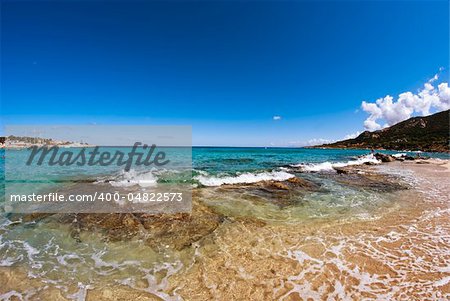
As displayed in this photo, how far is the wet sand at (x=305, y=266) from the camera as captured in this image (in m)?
4.63

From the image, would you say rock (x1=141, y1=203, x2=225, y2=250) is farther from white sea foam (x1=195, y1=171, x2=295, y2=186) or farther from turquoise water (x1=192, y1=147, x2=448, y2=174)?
turquoise water (x1=192, y1=147, x2=448, y2=174)

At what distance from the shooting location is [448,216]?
9297 millimetres

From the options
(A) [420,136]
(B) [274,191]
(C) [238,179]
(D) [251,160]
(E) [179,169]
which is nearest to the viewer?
(B) [274,191]

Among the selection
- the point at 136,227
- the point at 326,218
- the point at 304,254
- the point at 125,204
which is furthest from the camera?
the point at 125,204

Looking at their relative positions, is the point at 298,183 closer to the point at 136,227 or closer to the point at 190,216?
the point at 190,216

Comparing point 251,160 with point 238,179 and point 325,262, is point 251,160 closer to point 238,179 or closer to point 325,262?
point 238,179

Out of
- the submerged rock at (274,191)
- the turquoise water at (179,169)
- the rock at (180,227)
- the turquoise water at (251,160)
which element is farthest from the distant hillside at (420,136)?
the rock at (180,227)

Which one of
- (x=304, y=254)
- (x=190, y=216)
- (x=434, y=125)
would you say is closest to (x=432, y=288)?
(x=304, y=254)

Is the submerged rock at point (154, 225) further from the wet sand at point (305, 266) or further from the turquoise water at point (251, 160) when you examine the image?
the turquoise water at point (251, 160)

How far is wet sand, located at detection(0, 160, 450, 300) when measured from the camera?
182 inches

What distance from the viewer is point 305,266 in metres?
5.59

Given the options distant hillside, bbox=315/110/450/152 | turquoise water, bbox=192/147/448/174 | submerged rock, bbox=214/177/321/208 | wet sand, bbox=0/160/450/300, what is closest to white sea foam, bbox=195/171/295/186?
submerged rock, bbox=214/177/321/208

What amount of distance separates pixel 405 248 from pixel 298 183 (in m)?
10.0

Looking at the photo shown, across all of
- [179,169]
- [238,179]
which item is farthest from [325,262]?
[179,169]
